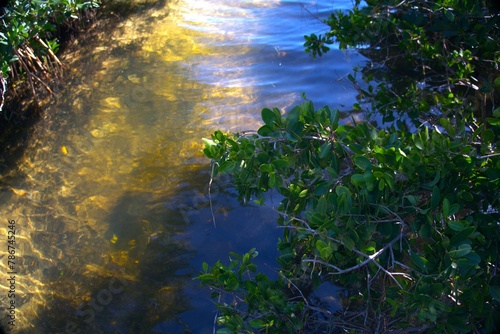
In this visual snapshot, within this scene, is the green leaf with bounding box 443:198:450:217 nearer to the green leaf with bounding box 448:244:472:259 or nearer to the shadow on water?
the green leaf with bounding box 448:244:472:259

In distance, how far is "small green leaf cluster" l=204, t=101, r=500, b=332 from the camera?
1888mm

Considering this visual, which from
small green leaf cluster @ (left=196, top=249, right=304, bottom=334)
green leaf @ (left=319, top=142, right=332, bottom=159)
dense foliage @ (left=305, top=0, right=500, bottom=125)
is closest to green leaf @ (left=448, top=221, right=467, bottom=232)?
green leaf @ (left=319, top=142, right=332, bottom=159)

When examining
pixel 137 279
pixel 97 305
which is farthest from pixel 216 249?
pixel 97 305

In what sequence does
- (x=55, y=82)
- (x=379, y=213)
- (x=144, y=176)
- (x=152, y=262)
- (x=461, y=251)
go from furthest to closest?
(x=55, y=82) < (x=144, y=176) < (x=152, y=262) < (x=379, y=213) < (x=461, y=251)

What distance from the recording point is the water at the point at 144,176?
3.30m

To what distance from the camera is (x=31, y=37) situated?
16.7 ft

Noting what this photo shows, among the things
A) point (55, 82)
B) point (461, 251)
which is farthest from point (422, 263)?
point (55, 82)

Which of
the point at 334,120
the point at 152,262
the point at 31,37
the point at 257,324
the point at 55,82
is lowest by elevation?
the point at 152,262

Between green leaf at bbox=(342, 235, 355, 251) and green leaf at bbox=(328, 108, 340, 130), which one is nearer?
green leaf at bbox=(342, 235, 355, 251)

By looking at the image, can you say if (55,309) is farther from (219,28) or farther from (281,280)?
(219,28)

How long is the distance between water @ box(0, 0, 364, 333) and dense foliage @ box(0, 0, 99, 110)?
38 centimetres

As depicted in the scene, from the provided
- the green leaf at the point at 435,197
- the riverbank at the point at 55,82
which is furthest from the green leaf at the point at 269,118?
the riverbank at the point at 55,82

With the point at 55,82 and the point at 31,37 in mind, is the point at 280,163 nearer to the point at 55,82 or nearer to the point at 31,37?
the point at 31,37

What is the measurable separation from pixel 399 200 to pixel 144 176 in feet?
9.16
